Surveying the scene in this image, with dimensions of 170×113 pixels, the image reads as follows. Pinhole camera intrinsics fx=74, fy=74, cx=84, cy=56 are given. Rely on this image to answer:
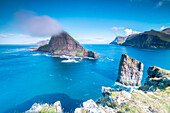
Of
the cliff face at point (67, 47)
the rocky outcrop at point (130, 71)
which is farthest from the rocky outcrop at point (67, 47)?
the rocky outcrop at point (130, 71)

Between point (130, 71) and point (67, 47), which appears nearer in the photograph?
point (130, 71)

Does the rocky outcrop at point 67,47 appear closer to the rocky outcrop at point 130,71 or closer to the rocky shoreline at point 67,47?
the rocky shoreline at point 67,47

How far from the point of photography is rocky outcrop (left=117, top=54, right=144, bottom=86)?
33278 millimetres

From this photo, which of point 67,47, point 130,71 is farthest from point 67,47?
point 130,71

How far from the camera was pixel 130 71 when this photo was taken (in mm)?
33781

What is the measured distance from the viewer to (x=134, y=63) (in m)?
33.5

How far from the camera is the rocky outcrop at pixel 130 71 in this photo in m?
33.3

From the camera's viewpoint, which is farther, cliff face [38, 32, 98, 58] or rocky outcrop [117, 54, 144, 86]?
cliff face [38, 32, 98, 58]

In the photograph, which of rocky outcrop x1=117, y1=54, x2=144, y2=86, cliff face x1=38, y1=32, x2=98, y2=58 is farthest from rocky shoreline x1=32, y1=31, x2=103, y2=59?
rocky outcrop x1=117, y1=54, x2=144, y2=86

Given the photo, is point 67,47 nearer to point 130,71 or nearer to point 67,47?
point 67,47

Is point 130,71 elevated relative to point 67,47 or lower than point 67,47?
lower

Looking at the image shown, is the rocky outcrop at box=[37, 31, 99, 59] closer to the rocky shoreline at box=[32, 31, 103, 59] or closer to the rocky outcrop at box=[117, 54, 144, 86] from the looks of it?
the rocky shoreline at box=[32, 31, 103, 59]

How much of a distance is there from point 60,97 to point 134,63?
111 ft

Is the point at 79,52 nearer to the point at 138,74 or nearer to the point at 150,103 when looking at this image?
the point at 138,74
